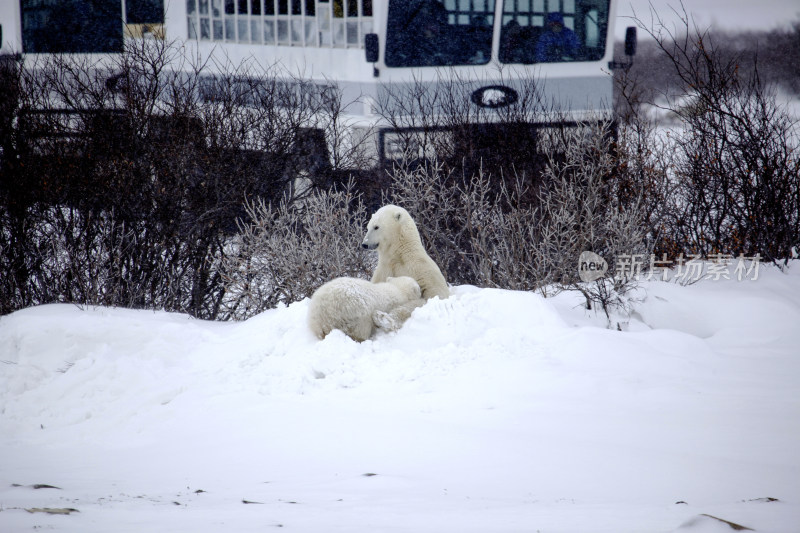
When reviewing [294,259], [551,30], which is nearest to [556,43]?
[551,30]

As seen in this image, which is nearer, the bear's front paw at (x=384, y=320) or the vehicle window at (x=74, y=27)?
the bear's front paw at (x=384, y=320)

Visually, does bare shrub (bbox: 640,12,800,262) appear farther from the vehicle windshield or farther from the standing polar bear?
the standing polar bear

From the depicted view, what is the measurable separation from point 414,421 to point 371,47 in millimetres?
6198

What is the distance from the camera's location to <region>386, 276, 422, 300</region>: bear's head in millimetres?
5312

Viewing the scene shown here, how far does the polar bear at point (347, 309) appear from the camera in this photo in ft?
15.8

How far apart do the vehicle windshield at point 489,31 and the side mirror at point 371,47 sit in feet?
0.70

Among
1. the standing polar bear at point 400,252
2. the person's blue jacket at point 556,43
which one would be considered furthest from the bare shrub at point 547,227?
the standing polar bear at point 400,252

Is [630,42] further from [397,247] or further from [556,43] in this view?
[397,247]

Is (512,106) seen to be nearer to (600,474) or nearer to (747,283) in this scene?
(747,283)

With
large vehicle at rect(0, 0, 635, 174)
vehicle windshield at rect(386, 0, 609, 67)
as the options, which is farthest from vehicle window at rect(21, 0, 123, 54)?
vehicle windshield at rect(386, 0, 609, 67)

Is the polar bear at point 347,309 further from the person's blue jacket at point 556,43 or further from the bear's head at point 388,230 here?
the person's blue jacket at point 556,43

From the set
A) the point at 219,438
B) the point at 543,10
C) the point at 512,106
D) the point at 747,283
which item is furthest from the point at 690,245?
Answer: the point at 219,438

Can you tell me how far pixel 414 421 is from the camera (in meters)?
3.63

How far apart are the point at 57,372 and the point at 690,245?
691cm
